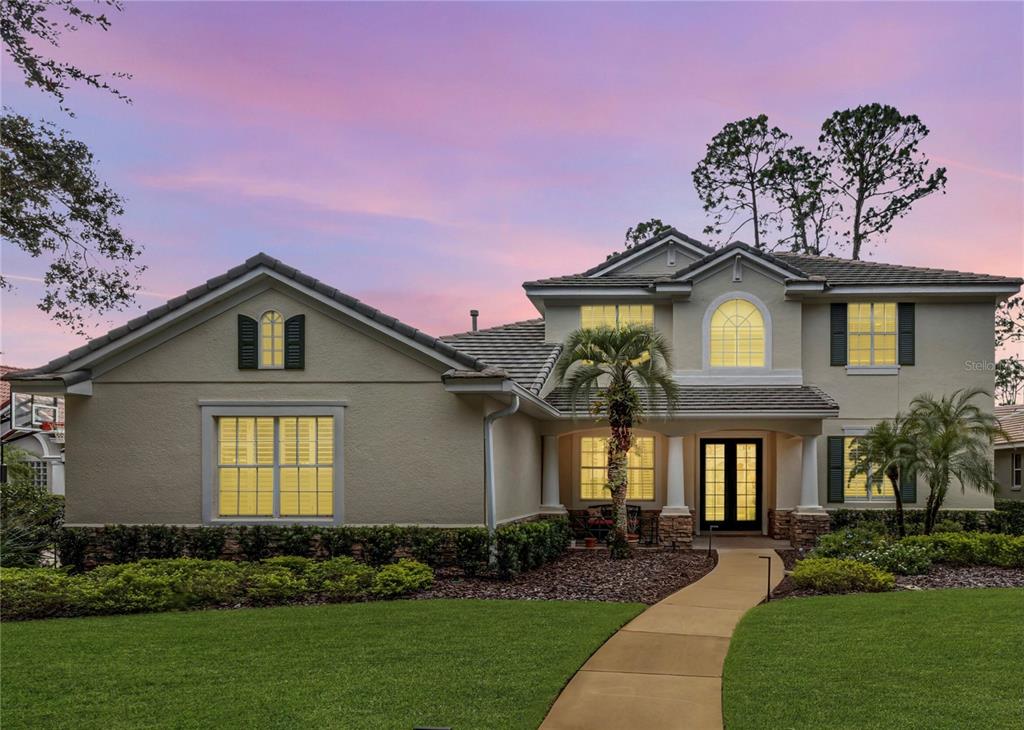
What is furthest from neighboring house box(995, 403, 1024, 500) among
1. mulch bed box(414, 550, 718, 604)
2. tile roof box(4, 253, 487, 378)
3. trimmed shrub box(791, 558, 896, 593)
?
tile roof box(4, 253, 487, 378)

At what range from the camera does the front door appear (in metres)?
18.8

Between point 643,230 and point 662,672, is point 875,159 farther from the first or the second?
point 662,672

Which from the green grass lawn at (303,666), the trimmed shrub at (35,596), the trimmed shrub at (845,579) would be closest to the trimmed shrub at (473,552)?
the green grass lawn at (303,666)

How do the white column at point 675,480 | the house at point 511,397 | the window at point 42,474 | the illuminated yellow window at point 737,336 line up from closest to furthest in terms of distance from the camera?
the house at point 511,397
the white column at point 675,480
the illuminated yellow window at point 737,336
the window at point 42,474

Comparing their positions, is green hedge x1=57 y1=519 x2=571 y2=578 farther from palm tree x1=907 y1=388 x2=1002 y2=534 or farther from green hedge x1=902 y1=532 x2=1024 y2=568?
palm tree x1=907 y1=388 x2=1002 y2=534

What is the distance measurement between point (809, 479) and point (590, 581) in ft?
25.2

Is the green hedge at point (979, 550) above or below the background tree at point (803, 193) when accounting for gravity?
below

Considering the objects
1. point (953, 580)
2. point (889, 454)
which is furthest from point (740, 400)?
point (953, 580)

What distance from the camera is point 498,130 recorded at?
1900 cm

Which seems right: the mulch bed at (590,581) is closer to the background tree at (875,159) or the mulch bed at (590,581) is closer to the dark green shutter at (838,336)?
the dark green shutter at (838,336)

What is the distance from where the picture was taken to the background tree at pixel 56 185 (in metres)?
14.6

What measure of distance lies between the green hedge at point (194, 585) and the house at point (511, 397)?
1.66 meters

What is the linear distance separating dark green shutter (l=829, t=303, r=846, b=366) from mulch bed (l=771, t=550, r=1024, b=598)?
6.50 meters

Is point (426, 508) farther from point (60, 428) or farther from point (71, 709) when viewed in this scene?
point (60, 428)
